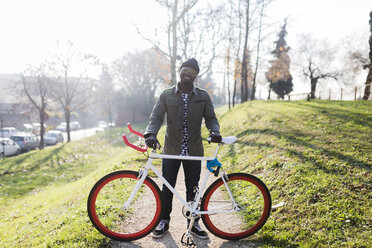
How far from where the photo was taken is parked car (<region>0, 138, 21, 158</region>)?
66.3 ft

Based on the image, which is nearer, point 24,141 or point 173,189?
point 173,189

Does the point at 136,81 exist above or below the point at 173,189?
above

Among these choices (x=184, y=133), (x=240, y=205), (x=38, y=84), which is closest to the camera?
(x=184, y=133)

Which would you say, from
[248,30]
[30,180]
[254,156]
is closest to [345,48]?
[248,30]

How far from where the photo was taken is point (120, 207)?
3775 millimetres

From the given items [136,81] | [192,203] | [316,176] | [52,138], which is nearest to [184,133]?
[192,203]

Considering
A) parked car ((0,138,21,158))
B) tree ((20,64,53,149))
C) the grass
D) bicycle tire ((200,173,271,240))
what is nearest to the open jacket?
bicycle tire ((200,173,271,240))

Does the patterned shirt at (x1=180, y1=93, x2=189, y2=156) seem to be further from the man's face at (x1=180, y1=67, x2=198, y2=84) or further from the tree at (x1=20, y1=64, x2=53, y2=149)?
the tree at (x1=20, y1=64, x2=53, y2=149)

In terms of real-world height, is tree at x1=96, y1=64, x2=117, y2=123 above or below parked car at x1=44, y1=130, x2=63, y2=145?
above

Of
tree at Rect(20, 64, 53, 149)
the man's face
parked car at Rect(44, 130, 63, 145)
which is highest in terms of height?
tree at Rect(20, 64, 53, 149)

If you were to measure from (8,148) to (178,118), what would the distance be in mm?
22715

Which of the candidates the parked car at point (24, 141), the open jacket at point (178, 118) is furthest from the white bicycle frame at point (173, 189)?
the parked car at point (24, 141)

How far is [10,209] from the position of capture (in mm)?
8734

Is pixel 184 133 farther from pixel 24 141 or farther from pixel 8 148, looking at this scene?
pixel 24 141
